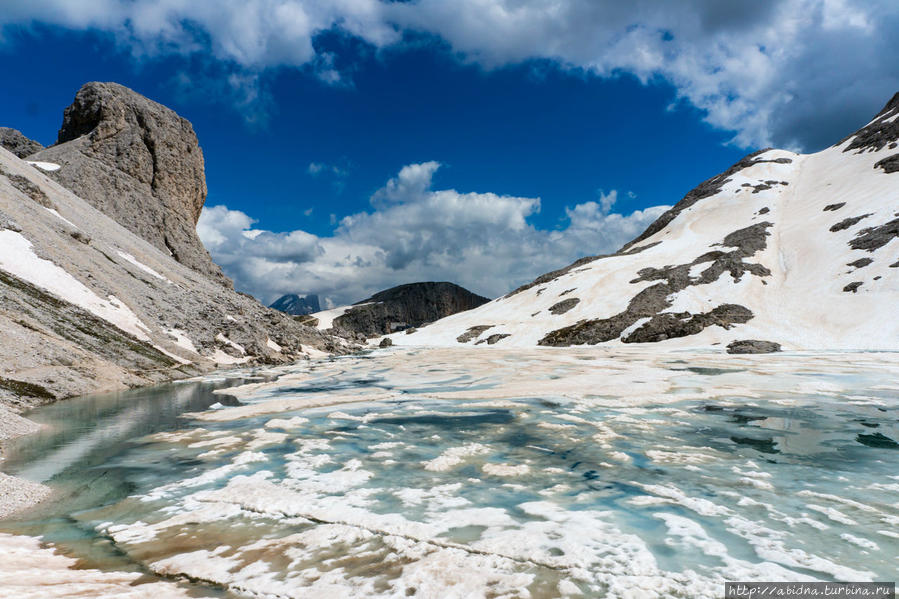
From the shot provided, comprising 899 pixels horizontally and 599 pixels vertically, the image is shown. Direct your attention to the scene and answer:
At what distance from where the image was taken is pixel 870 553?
578 cm

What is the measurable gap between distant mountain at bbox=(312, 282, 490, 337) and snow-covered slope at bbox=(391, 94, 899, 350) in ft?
209

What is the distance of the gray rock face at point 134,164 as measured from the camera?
205 ft

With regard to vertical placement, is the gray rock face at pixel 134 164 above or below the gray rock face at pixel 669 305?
above

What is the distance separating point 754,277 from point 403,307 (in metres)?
135

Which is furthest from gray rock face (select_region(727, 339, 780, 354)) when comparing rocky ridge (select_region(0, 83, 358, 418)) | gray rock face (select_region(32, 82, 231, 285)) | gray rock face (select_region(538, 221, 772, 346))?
gray rock face (select_region(32, 82, 231, 285))

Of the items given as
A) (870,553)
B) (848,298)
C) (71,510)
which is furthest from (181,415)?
(848,298)

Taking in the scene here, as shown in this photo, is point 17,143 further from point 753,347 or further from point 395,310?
point 395,310

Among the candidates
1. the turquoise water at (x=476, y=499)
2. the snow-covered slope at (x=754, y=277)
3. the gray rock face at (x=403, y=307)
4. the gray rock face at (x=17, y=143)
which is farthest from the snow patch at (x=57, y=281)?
the gray rock face at (x=403, y=307)

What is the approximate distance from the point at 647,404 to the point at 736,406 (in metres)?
2.88

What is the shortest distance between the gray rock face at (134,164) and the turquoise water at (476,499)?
2367 inches

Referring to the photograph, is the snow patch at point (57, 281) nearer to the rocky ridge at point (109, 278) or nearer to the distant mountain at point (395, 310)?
the rocky ridge at point (109, 278)

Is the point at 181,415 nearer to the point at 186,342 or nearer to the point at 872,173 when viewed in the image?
the point at 186,342

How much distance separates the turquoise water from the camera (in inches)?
215

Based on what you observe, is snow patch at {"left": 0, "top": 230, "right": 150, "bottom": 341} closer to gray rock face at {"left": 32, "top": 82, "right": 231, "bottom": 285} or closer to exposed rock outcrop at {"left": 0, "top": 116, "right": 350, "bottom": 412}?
exposed rock outcrop at {"left": 0, "top": 116, "right": 350, "bottom": 412}
